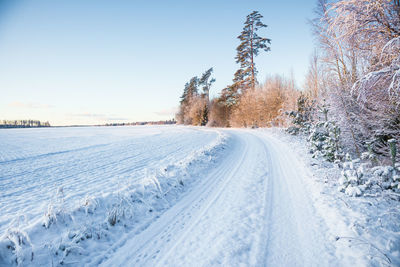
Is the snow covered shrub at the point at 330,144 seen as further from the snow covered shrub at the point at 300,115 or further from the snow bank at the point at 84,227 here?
the snow covered shrub at the point at 300,115

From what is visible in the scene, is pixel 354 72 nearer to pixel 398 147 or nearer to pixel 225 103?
pixel 398 147

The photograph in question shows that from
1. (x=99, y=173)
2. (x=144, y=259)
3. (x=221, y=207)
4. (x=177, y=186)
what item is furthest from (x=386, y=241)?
(x=99, y=173)

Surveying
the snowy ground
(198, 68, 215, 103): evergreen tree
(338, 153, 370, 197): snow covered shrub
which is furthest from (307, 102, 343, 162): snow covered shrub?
(198, 68, 215, 103): evergreen tree

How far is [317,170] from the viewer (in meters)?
5.55

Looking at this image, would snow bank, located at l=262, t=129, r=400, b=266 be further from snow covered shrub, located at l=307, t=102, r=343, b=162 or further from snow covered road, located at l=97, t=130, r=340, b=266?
snow covered shrub, located at l=307, t=102, r=343, b=162

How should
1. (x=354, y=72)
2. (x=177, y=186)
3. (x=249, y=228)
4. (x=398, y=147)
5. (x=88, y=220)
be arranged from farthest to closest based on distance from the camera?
(x=354, y=72) → (x=177, y=186) → (x=398, y=147) → (x=88, y=220) → (x=249, y=228)

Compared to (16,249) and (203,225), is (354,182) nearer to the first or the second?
(203,225)

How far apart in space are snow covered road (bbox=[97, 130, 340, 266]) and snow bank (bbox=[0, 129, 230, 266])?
0.25 meters

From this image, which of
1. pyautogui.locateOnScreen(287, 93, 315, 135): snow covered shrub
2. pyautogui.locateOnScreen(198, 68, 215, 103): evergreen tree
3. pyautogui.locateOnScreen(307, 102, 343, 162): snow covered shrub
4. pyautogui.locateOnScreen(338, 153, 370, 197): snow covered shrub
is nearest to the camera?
pyautogui.locateOnScreen(338, 153, 370, 197): snow covered shrub

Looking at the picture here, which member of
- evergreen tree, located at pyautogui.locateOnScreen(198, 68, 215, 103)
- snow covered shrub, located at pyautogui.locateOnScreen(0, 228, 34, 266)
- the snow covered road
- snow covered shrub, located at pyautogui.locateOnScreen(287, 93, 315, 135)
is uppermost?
evergreen tree, located at pyautogui.locateOnScreen(198, 68, 215, 103)

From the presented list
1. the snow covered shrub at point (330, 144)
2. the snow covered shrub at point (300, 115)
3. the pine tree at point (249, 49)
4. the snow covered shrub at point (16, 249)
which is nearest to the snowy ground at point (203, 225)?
the snow covered shrub at point (16, 249)

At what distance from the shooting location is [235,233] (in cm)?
278

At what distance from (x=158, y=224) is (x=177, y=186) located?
66.0 inches

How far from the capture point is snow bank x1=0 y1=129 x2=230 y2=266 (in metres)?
2.26
